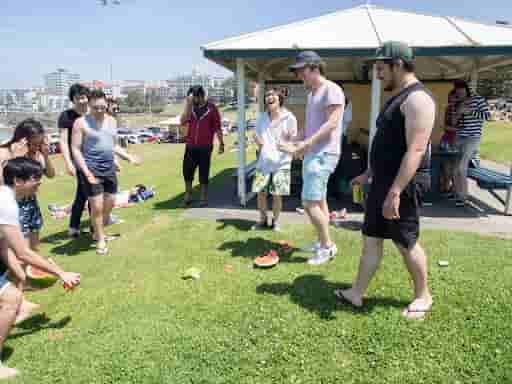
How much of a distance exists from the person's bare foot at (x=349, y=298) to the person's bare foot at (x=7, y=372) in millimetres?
2520

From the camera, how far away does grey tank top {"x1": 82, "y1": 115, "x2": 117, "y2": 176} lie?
4.84m

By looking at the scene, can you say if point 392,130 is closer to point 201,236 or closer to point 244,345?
point 244,345

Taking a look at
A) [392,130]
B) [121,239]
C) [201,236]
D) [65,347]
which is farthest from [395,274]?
[121,239]

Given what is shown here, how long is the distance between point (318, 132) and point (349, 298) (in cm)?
150

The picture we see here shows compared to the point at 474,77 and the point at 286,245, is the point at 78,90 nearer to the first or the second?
the point at 286,245

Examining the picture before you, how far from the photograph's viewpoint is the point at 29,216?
153 inches

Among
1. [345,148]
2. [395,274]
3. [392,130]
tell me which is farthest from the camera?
[345,148]

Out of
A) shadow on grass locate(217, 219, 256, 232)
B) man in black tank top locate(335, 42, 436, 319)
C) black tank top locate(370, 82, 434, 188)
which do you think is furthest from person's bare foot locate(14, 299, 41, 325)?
black tank top locate(370, 82, 434, 188)

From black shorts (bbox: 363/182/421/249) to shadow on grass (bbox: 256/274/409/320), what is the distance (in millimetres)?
696

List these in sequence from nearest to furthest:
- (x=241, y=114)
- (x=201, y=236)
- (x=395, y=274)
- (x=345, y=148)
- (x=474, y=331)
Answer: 1. (x=474, y=331)
2. (x=395, y=274)
3. (x=201, y=236)
4. (x=241, y=114)
5. (x=345, y=148)

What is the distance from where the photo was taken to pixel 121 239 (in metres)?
5.60

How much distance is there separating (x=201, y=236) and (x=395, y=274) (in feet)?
8.41

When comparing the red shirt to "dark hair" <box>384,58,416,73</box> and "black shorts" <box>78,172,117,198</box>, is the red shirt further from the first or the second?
"dark hair" <box>384,58,416,73</box>

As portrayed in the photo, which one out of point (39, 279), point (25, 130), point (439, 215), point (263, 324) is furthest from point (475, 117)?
point (39, 279)
